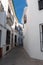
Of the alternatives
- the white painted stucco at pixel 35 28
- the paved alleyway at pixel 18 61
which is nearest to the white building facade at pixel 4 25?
the paved alleyway at pixel 18 61

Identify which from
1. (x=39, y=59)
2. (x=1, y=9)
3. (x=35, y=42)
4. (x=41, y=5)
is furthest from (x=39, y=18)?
(x=1, y=9)

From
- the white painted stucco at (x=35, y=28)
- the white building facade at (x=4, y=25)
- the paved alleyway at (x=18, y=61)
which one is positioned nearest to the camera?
the paved alleyway at (x=18, y=61)

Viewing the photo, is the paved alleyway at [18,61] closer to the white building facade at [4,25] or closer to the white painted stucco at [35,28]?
the white painted stucco at [35,28]

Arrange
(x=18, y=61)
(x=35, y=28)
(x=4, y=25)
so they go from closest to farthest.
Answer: (x=18, y=61) < (x=35, y=28) < (x=4, y=25)

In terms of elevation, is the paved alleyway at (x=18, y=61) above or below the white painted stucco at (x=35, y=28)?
below

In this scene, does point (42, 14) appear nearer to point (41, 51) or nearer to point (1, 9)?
point (41, 51)

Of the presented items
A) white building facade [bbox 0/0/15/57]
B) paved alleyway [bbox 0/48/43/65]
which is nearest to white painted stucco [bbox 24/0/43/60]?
paved alleyway [bbox 0/48/43/65]

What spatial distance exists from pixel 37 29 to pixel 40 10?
1.44 m

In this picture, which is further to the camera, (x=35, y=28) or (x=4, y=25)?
(x=4, y=25)

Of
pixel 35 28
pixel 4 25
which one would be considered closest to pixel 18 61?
pixel 35 28

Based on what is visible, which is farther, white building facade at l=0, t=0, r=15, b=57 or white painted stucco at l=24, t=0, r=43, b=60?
white building facade at l=0, t=0, r=15, b=57

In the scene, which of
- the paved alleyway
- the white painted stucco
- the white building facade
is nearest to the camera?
the paved alleyway

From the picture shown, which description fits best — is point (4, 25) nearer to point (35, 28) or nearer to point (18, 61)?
point (35, 28)

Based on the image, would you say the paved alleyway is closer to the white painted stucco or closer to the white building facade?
the white painted stucco
